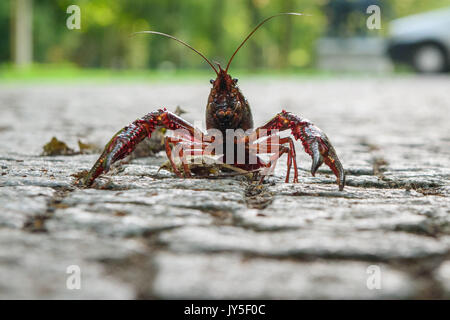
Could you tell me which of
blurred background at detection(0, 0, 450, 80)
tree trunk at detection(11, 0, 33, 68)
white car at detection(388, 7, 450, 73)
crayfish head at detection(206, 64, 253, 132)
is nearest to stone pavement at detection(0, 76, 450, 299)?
crayfish head at detection(206, 64, 253, 132)

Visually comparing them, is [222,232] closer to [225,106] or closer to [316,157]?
[316,157]

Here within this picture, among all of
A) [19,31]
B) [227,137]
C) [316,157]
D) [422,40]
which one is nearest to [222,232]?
[316,157]

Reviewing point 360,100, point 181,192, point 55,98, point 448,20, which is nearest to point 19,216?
point 181,192

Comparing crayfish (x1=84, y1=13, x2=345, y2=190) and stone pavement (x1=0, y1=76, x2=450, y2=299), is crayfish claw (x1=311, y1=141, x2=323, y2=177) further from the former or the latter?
crayfish (x1=84, y1=13, x2=345, y2=190)

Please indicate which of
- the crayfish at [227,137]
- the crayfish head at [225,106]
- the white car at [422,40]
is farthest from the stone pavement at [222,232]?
the white car at [422,40]

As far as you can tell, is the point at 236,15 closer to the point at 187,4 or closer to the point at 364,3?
the point at 187,4

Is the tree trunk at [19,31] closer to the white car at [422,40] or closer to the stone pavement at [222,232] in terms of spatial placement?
the white car at [422,40]
